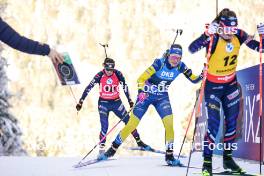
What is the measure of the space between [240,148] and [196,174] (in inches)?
125

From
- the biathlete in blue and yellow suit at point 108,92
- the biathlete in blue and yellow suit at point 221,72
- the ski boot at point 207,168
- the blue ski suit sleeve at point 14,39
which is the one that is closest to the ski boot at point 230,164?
the biathlete in blue and yellow suit at point 221,72

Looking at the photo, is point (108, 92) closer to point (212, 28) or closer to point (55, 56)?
point (212, 28)

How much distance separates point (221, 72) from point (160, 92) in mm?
2495

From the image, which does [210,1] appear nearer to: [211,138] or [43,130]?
[43,130]

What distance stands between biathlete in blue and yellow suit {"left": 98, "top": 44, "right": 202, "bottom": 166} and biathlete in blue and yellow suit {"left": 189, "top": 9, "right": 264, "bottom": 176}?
6.08ft

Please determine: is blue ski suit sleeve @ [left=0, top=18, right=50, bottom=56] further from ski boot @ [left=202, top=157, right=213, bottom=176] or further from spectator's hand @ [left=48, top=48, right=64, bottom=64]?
ski boot @ [left=202, top=157, right=213, bottom=176]

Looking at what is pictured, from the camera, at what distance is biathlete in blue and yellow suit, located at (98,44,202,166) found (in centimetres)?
820

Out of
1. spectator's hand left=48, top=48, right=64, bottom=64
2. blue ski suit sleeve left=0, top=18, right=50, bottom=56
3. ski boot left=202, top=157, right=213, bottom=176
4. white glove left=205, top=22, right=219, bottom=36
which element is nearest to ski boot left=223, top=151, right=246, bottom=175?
ski boot left=202, top=157, right=213, bottom=176

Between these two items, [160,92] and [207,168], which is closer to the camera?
[207,168]

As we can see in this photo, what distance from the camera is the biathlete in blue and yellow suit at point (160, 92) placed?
820 cm

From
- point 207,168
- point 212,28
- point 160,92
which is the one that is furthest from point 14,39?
point 160,92

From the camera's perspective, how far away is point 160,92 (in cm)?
852

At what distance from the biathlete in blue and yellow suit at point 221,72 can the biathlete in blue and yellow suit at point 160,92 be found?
6.08 ft

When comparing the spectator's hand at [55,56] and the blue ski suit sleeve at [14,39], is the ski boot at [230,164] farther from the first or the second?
the blue ski suit sleeve at [14,39]
